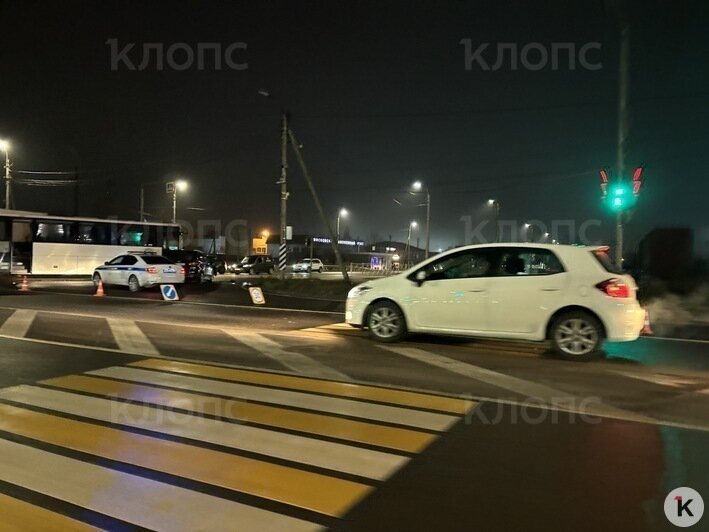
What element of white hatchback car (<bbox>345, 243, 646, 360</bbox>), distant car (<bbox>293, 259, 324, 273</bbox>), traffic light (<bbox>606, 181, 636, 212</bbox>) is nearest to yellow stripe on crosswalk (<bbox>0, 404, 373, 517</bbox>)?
white hatchback car (<bbox>345, 243, 646, 360</bbox>)

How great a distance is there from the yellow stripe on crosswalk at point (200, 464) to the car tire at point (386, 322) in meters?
5.73

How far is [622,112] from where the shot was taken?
14742mm

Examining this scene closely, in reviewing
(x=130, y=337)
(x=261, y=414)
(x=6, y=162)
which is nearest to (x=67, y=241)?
(x=6, y=162)

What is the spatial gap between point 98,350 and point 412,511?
7.35 meters

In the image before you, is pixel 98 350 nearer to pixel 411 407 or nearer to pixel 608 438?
pixel 411 407

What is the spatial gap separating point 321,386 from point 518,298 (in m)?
3.67

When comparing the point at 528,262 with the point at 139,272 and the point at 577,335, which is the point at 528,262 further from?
the point at 139,272

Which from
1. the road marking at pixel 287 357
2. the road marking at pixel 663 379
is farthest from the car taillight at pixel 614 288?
the road marking at pixel 287 357

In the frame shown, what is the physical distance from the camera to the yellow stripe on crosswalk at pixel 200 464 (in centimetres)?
404

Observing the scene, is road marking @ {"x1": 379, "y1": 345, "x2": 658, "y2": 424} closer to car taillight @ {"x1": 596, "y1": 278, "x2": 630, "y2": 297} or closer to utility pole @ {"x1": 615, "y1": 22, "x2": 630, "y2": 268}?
car taillight @ {"x1": 596, "y1": 278, "x2": 630, "y2": 297}

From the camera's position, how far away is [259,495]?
4.02 meters

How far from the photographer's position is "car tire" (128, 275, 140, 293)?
22562mm

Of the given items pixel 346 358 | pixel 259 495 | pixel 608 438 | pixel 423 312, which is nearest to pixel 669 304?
pixel 423 312

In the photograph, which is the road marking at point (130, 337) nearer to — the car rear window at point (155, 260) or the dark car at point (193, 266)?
the car rear window at point (155, 260)
